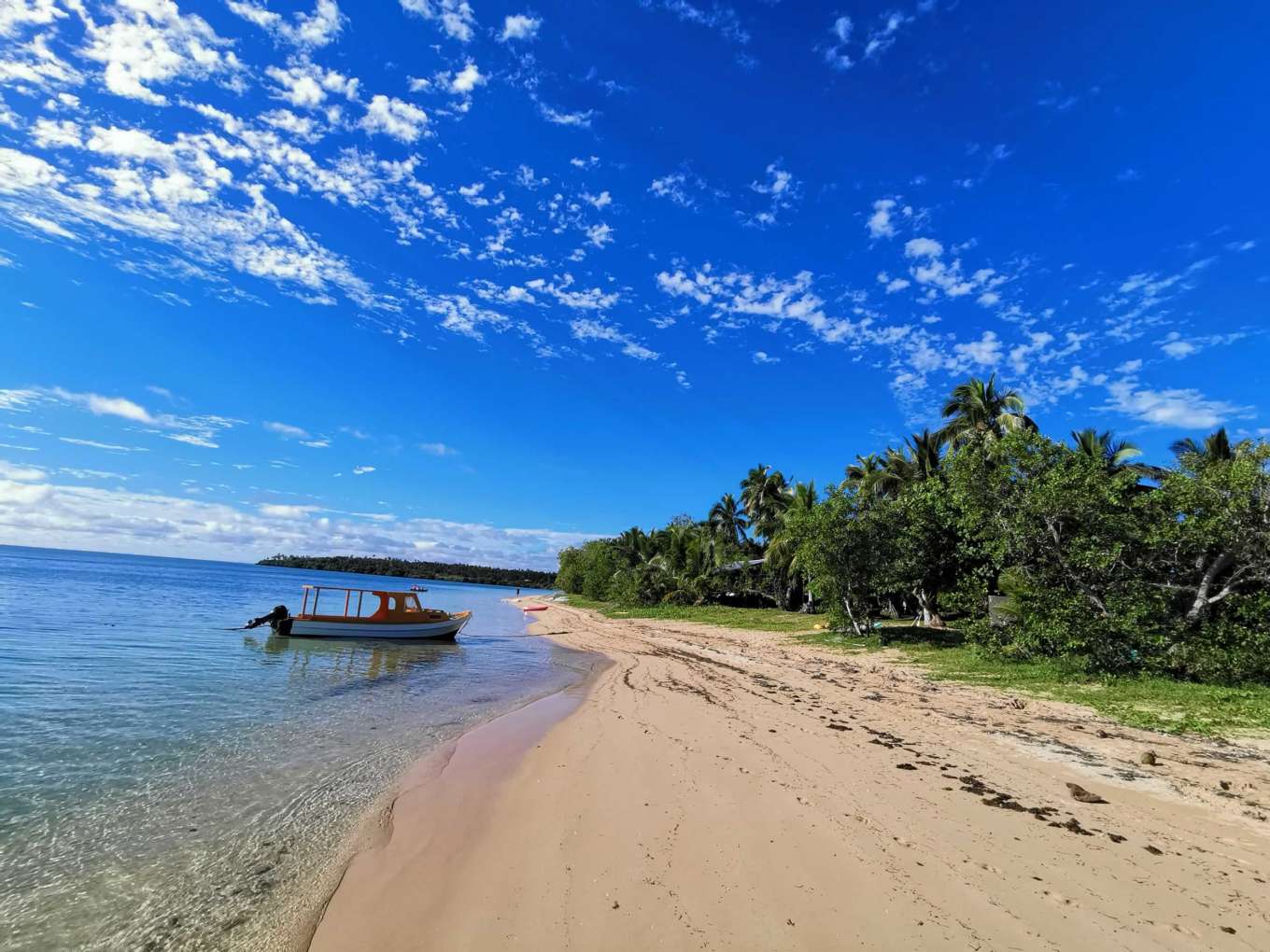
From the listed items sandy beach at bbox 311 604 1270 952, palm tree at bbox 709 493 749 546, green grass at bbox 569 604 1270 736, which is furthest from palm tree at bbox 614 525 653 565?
sandy beach at bbox 311 604 1270 952

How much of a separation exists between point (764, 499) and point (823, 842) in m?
45.7

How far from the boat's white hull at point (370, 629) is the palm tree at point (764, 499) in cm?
2654

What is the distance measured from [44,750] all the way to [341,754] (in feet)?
13.4

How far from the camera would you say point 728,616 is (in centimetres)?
3841

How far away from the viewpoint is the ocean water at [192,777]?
15.3 ft

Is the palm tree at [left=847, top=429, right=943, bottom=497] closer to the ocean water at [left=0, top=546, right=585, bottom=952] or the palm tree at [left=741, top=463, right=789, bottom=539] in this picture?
the palm tree at [left=741, top=463, right=789, bottom=539]

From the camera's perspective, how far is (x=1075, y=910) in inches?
162

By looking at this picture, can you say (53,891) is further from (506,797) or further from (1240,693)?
(1240,693)

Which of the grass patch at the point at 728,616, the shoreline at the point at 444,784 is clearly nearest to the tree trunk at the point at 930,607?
the grass patch at the point at 728,616

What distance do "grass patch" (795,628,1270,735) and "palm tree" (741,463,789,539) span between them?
2807 cm

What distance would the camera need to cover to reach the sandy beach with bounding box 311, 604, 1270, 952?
406 centimetres

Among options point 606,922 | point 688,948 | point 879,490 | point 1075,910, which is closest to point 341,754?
point 606,922

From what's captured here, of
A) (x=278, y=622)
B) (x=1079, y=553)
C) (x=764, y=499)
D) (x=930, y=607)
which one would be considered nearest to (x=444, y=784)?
(x=1079, y=553)

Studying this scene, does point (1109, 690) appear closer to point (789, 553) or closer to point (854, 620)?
point (854, 620)
